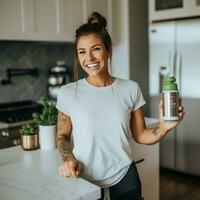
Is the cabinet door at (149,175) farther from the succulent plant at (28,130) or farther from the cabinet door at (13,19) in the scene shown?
the cabinet door at (13,19)

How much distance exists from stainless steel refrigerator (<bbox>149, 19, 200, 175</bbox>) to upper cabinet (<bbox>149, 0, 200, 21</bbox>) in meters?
0.07

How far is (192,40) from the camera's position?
121 inches

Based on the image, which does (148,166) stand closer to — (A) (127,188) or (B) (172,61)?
(A) (127,188)

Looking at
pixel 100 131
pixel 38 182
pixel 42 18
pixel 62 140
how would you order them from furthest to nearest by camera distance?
pixel 42 18, pixel 62 140, pixel 100 131, pixel 38 182

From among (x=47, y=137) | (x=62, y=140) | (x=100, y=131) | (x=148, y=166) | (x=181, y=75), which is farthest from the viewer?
(x=181, y=75)

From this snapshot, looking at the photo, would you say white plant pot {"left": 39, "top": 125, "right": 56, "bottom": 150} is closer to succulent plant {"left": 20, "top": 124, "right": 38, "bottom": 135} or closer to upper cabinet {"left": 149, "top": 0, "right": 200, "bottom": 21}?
succulent plant {"left": 20, "top": 124, "right": 38, "bottom": 135}

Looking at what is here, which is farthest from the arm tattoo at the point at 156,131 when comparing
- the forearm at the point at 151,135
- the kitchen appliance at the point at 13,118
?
the kitchen appliance at the point at 13,118

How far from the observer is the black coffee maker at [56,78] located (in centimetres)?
331

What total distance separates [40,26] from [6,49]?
491mm

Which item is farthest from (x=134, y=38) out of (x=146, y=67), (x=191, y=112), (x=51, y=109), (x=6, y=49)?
(x=51, y=109)

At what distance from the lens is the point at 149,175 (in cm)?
218

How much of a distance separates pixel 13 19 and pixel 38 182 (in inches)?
70.0

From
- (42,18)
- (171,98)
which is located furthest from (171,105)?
(42,18)

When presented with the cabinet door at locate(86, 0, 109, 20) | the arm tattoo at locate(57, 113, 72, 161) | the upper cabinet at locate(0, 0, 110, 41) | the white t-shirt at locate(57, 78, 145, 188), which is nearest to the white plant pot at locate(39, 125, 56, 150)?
the arm tattoo at locate(57, 113, 72, 161)
